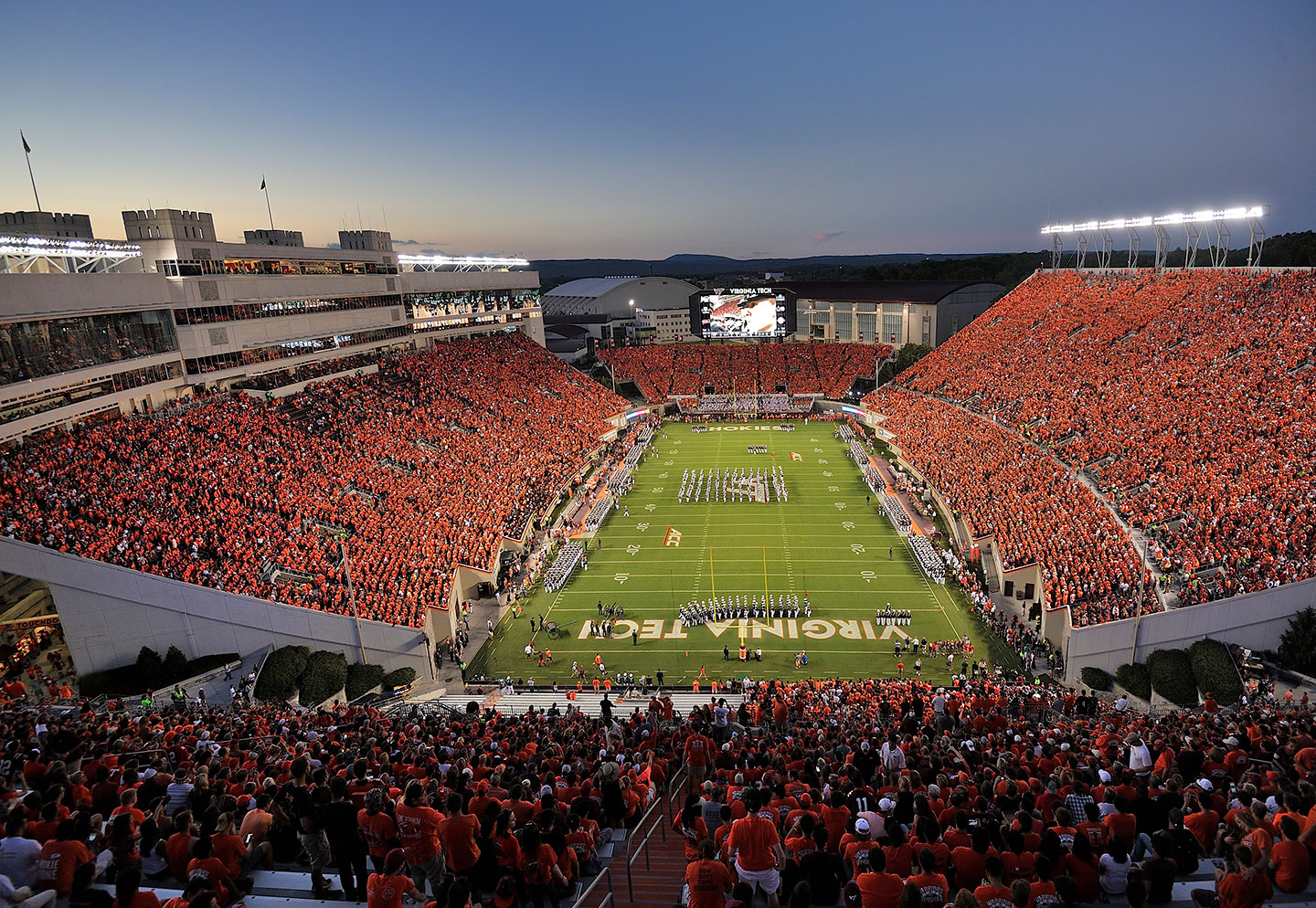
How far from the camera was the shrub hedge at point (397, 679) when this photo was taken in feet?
69.2

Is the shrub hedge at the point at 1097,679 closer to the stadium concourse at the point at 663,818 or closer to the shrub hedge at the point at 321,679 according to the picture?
the stadium concourse at the point at 663,818

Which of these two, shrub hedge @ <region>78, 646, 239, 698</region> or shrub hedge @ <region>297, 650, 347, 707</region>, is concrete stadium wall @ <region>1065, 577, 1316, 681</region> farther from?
shrub hedge @ <region>78, 646, 239, 698</region>

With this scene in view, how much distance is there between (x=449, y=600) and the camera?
25047 millimetres

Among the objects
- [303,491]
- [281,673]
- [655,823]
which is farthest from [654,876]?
[303,491]

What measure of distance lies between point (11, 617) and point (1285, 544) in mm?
36481

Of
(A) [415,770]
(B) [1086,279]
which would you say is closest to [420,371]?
(A) [415,770]

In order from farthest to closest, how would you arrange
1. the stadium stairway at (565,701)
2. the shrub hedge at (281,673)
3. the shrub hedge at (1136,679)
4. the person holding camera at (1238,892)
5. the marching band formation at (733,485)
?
1. the marching band formation at (733,485)
2. the stadium stairway at (565,701)
3. the shrub hedge at (1136,679)
4. the shrub hedge at (281,673)
5. the person holding camera at (1238,892)

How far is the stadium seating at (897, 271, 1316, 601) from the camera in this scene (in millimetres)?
21766

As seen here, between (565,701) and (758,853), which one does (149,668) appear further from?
(758,853)

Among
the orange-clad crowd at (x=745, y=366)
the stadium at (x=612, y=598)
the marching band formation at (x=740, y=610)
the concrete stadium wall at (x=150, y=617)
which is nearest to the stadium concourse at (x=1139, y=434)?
the stadium at (x=612, y=598)

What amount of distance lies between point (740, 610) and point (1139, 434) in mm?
19250

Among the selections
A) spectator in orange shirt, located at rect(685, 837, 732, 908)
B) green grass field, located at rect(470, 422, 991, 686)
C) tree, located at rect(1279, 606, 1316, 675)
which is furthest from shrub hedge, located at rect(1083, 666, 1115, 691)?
spectator in orange shirt, located at rect(685, 837, 732, 908)

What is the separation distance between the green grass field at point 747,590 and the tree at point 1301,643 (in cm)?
763

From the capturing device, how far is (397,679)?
21.2 meters
